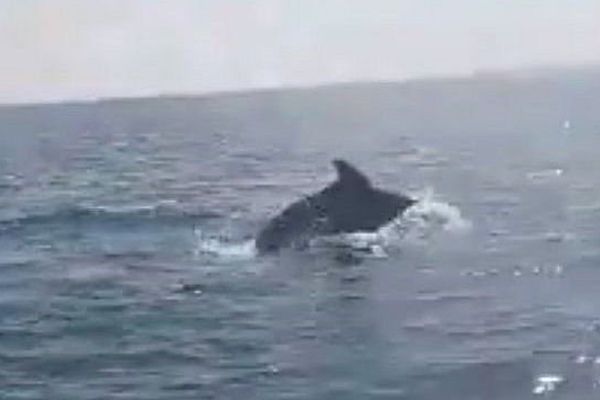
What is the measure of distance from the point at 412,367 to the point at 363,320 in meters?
3.83

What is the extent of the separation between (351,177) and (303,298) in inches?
325

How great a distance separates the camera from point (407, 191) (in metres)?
49.3

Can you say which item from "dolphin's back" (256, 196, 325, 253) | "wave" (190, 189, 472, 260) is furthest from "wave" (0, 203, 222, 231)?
"dolphin's back" (256, 196, 325, 253)

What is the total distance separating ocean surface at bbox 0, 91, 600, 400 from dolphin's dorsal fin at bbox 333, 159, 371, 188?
1334mm

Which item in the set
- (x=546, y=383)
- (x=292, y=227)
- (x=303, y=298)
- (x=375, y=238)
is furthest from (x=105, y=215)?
(x=546, y=383)

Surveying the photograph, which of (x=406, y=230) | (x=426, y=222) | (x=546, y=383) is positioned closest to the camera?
(x=546, y=383)

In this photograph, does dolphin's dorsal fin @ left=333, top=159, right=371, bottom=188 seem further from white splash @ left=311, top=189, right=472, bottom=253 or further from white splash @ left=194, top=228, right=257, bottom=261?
white splash @ left=194, top=228, right=257, bottom=261

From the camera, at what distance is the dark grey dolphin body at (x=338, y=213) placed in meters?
35.6

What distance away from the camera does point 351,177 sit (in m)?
36.0

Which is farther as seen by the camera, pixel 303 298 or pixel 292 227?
pixel 292 227

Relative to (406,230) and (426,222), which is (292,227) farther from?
(426,222)

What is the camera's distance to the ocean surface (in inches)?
846

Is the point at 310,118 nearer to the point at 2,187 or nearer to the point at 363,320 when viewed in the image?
the point at 2,187

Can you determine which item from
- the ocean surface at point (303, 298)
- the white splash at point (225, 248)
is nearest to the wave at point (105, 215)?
the ocean surface at point (303, 298)
